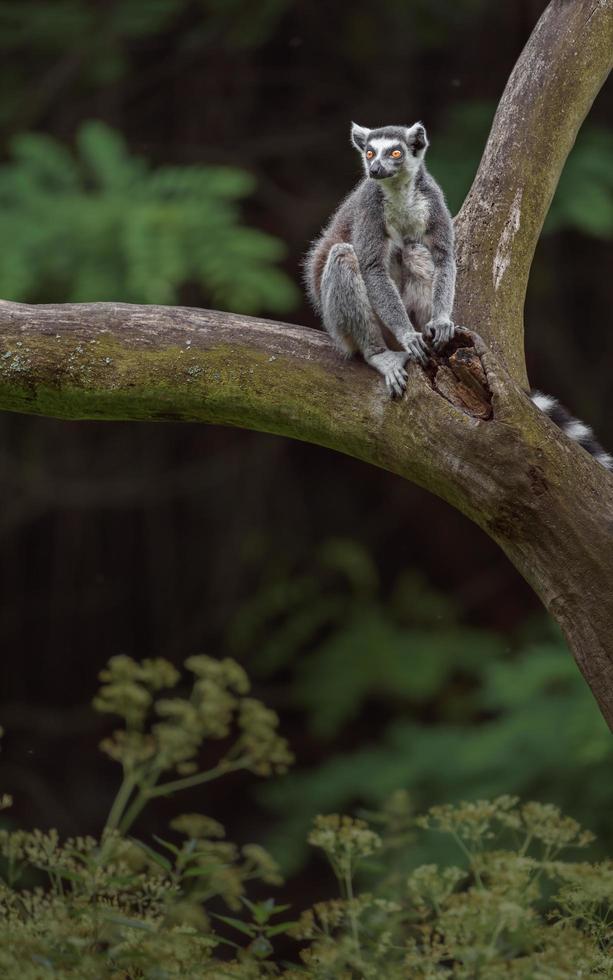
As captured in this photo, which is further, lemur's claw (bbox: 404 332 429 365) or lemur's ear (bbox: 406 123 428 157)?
lemur's ear (bbox: 406 123 428 157)

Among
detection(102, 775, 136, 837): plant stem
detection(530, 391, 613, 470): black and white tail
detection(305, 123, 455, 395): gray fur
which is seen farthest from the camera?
detection(305, 123, 455, 395): gray fur

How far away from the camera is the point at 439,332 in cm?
309

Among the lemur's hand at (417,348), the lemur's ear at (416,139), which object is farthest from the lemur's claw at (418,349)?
the lemur's ear at (416,139)

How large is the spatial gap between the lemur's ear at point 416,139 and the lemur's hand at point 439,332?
676 millimetres

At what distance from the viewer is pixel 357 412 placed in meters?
3.11

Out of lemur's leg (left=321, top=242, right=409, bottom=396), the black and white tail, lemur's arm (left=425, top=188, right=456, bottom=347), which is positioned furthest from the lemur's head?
the black and white tail

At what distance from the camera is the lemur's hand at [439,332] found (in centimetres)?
307

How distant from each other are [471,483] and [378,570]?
577 cm

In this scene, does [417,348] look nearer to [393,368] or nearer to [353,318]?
[393,368]

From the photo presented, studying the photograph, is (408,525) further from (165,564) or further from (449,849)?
(449,849)

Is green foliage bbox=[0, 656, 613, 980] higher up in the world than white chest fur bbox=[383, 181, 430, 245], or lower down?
lower down

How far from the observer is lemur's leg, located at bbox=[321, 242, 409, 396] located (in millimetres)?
3137

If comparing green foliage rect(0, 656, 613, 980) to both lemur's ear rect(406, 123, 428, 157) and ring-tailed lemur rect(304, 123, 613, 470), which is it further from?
lemur's ear rect(406, 123, 428, 157)

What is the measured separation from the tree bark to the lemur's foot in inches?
1.1
